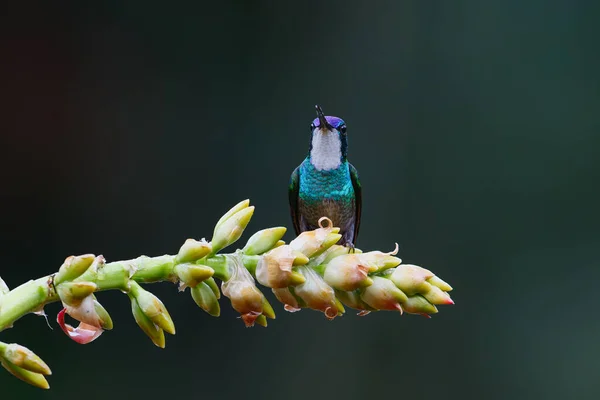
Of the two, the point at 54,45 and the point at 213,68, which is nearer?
the point at 54,45

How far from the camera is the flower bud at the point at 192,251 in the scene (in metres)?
0.62

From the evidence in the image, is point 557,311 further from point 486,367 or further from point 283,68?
point 283,68

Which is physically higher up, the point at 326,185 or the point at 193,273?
the point at 193,273

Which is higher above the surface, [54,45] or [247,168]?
[54,45]

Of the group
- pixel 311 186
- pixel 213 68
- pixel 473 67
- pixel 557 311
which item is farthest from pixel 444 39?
pixel 311 186

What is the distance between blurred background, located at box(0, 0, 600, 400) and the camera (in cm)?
333

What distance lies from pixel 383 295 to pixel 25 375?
0.31 metres

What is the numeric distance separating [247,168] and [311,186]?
1.41m

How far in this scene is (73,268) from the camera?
0.59m

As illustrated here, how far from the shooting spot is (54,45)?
10.4ft

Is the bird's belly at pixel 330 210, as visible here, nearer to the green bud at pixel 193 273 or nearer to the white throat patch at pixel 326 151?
the white throat patch at pixel 326 151

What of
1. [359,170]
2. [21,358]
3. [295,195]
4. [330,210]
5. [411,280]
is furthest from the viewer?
[359,170]

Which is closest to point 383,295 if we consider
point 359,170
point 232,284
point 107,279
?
point 232,284

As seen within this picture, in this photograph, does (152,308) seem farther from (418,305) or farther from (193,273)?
(418,305)
